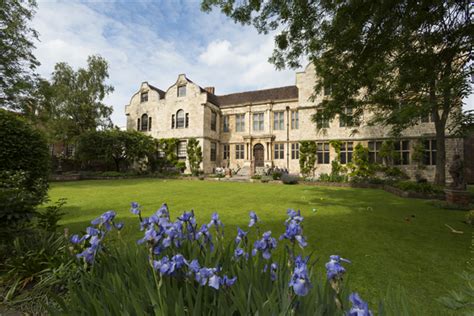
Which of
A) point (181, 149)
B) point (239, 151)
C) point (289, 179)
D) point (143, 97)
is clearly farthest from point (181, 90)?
point (289, 179)

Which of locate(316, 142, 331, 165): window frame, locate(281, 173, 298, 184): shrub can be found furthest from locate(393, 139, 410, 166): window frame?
locate(281, 173, 298, 184): shrub

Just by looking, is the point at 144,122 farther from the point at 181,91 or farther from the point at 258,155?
the point at 258,155

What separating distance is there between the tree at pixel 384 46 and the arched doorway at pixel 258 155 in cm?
1741

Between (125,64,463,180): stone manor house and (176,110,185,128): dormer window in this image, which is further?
(176,110,185,128): dormer window

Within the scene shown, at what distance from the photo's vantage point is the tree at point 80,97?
2458 centimetres

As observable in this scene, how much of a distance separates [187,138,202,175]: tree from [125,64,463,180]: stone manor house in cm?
56

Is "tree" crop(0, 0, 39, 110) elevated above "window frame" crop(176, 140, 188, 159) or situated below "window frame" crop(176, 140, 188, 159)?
above

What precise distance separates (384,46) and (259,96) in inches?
880

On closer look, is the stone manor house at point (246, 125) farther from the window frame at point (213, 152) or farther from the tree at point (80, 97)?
the tree at point (80, 97)

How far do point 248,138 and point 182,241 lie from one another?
22.7 meters

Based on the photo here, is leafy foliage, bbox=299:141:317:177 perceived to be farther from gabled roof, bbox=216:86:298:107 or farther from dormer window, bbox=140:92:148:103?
dormer window, bbox=140:92:148:103

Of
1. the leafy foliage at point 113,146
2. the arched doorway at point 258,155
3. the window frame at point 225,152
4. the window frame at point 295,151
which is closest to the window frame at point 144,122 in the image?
the leafy foliage at point 113,146

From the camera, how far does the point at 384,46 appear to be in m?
5.22

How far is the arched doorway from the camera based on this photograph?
24.5 meters
